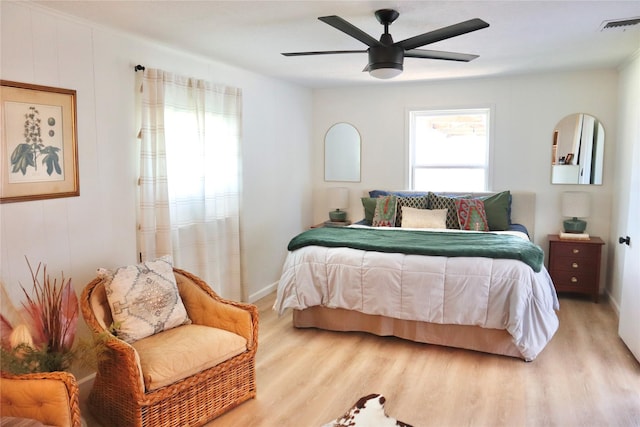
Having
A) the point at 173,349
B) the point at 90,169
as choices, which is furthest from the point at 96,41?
the point at 173,349

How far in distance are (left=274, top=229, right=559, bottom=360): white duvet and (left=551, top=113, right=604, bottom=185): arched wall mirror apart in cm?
190

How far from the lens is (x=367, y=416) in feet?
8.98

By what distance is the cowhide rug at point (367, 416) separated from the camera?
267cm

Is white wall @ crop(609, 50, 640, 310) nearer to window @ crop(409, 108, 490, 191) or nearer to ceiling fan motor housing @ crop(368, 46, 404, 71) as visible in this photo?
window @ crop(409, 108, 490, 191)

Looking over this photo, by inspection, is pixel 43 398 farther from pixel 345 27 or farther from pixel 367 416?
pixel 345 27

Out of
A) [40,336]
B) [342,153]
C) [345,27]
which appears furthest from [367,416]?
[342,153]

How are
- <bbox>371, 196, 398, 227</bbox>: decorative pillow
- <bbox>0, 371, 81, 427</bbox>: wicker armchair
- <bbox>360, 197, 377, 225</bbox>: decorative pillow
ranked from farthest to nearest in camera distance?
<bbox>360, 197, 377, 225</bbox>: decorative pillow
<bbox>371, 196, 398, 227</bbox>: decorative pillow
<bbox>0, 371, 81, 427</bbox>: wicker armchair

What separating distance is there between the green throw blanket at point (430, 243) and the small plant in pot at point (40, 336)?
206 cm

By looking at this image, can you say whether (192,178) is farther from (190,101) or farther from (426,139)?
(426,139)

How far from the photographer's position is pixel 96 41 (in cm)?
314

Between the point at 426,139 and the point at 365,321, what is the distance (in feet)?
8.96

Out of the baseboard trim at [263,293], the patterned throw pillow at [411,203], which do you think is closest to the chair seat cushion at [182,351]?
the baseboard trim at [263,293]

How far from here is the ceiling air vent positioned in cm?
311

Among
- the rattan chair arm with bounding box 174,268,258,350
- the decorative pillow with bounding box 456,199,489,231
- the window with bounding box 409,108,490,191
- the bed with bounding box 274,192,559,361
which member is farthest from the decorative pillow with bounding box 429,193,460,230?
the rattan chair arm with bounding box 174,268,258,350
